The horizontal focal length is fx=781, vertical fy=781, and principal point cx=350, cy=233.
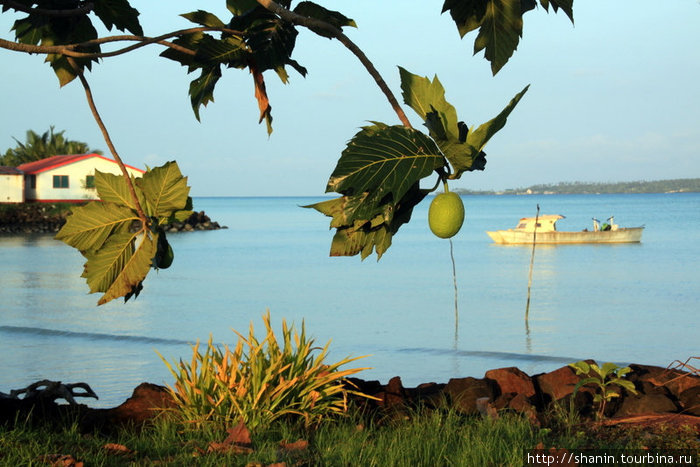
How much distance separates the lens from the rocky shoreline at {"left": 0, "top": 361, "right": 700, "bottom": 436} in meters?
5.23

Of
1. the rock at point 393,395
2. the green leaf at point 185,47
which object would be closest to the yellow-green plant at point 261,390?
the rock at point 393,395

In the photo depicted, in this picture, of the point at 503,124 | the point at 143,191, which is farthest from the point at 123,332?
the point at 503,124

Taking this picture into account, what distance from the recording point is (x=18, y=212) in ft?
185

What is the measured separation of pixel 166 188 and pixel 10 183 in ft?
188

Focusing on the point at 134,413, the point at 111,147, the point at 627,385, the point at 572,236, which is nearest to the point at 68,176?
the point at 572,236

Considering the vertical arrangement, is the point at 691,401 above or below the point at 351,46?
below

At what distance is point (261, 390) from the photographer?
4836mm

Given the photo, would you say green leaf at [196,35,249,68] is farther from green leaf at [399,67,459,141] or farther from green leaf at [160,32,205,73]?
green leaf at [399,67,459,141]

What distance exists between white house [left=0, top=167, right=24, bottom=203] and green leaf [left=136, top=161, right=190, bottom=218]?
5679cm

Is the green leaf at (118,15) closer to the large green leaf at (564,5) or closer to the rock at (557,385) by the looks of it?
the large green leaf at (564,5)

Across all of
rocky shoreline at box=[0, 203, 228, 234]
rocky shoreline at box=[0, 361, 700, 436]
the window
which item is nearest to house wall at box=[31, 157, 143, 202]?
the window

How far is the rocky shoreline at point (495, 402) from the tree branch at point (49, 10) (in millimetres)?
2581

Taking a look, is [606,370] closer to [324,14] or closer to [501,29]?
[501,29]

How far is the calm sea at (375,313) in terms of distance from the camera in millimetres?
12859
